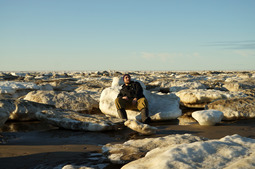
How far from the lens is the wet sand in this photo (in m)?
3.50

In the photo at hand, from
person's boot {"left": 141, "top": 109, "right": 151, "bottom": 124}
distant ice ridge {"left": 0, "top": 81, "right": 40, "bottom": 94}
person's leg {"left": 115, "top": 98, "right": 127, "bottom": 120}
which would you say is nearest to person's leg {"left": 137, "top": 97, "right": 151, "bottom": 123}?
person's boot {"left": 141, "top": 109, "right": 151, "bottom": 124}

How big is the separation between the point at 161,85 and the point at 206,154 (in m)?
11.4

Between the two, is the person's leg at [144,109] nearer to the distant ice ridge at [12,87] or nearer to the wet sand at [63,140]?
the wet sand at [63,140]

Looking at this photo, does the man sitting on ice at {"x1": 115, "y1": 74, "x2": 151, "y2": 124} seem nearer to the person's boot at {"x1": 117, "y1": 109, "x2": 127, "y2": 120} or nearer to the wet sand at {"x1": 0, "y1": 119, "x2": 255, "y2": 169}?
the person's boot at {"x1": 117, "y1": 109, "x2": 127, "y2": 120}

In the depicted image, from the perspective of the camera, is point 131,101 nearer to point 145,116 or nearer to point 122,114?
point 122,114

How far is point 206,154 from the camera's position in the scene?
273cm

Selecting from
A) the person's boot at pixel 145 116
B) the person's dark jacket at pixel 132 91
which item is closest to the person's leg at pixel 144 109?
the person's boot at pixel 145 116

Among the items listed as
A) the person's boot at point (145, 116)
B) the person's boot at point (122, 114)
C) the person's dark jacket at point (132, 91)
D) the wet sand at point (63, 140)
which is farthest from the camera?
the person's dark jacket at point (132, 91)

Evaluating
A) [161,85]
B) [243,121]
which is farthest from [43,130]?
[161,85]

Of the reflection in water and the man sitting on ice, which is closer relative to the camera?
the reflection in water

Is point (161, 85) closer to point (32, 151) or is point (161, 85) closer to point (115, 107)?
point (115, 107)

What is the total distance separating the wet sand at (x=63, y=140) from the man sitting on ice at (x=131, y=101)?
0.47 m

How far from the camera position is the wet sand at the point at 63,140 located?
11.5 feet

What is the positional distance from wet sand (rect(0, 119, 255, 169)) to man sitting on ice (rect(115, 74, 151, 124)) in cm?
47
